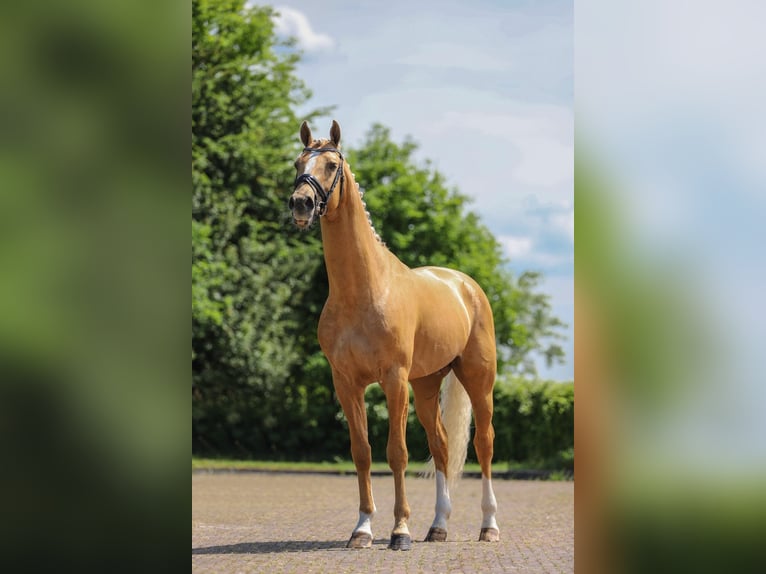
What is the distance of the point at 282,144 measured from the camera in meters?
27.0

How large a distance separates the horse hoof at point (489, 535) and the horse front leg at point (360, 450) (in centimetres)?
120

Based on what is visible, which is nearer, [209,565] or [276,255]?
[209,565]

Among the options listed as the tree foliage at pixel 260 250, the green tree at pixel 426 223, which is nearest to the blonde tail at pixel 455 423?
the tree foliage at pixel 260 250

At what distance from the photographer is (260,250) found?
82.4ft

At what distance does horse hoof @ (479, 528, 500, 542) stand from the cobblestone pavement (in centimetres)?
7

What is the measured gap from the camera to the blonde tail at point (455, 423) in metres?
8.88

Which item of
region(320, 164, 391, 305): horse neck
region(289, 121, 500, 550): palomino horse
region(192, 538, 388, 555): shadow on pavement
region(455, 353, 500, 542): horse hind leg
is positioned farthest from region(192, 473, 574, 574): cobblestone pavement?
region(320, 164, 391, 305): horse neck

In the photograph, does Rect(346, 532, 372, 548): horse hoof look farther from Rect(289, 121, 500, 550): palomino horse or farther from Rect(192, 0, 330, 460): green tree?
Rect(192, 0, 330, 460): green tree

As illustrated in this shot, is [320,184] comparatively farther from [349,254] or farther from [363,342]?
[363,342]

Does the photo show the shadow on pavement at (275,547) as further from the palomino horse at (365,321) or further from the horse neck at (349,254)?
the horse neck at (349,254)
